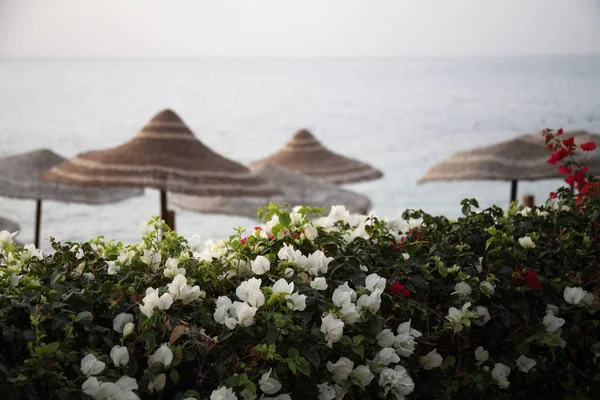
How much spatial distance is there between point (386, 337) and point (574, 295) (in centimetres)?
53

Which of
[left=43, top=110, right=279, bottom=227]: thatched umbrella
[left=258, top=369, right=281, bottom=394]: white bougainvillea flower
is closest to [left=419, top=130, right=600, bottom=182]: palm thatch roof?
[left=43, top=110, right=279, bottom=227]: thatched umbrella

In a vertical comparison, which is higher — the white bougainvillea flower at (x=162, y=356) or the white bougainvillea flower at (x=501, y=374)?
the white bougainvillea flower at (x=162, y=356)

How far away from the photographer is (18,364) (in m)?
1.00

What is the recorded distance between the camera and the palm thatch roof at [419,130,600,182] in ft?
16.8

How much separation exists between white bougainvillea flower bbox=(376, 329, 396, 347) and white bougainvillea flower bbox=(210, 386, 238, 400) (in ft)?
1.06

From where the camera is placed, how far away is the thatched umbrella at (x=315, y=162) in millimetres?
5430

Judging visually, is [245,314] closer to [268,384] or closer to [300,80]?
[268,384]

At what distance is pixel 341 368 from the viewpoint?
113cm

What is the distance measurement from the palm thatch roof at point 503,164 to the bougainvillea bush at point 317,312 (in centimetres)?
350

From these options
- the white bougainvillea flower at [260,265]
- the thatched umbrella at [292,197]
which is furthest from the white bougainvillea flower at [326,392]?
the thatched umbrella at [292,197]

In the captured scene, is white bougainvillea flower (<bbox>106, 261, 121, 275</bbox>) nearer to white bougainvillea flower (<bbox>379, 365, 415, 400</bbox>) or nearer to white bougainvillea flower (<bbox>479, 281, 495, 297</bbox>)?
white bougainvillea flower (<bbox>379, 365, 415, 400</bbox>)

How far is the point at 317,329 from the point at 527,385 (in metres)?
0.61

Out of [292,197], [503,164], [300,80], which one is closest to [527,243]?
[292,197]

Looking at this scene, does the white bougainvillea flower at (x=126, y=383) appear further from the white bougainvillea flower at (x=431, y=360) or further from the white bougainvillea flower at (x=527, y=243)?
the white bougainvillea flower at (x=527, y=243)
